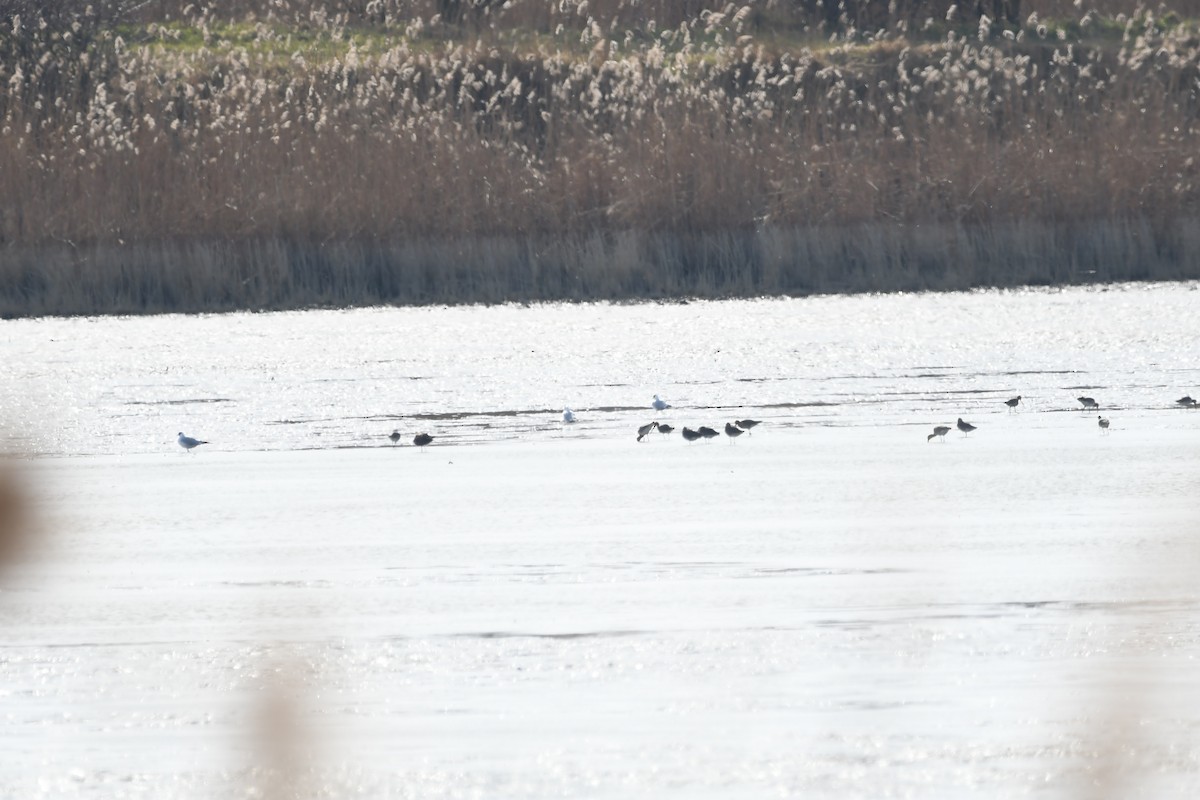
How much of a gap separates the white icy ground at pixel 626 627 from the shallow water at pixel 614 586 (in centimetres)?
1

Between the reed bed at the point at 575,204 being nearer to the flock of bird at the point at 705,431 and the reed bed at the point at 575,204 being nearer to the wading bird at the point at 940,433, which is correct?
the flock of bird at the point at 705,431

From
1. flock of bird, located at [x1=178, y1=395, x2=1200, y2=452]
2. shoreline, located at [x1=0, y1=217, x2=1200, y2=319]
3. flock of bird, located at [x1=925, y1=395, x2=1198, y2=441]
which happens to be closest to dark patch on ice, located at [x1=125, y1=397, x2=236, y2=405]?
flock of bird, located at [x1=178, y1=395, x2=1200, y2=452]

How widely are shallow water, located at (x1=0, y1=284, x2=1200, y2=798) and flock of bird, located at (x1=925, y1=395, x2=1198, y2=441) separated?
0.06 meters

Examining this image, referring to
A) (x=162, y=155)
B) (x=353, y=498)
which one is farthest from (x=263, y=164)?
(x=353, y=498)

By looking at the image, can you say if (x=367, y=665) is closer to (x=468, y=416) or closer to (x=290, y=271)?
(x=468, y=416)

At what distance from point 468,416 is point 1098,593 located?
13.4ft

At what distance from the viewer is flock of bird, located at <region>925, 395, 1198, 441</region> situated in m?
7.12

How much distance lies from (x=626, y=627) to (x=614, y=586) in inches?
17.3

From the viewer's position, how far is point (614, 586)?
4645mm

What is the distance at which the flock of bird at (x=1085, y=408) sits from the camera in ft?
23.4

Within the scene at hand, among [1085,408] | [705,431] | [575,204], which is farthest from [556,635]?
[575,204]

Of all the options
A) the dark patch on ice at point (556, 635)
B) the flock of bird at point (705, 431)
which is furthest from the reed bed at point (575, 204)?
the dark patch on ice at point (556, 635)

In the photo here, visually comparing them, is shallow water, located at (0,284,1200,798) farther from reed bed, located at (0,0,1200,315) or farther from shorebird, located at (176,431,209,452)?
reed bed, located at (0,0,1200,315)

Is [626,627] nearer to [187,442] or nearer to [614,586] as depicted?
[614,586]
